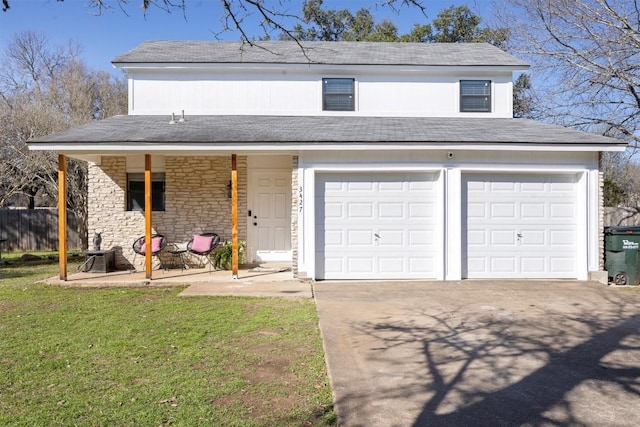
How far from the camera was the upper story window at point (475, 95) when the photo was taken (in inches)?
516

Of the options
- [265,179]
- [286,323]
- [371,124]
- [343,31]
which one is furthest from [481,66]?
[343,31]

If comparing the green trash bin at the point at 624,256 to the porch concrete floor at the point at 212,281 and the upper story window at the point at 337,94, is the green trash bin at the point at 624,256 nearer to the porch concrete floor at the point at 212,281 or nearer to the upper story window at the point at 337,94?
the porch concrete floor at the point at 212,281

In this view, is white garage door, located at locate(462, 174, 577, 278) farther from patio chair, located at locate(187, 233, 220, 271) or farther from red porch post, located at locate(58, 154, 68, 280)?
red porch post, located at locate(58, 154, 68, 280)

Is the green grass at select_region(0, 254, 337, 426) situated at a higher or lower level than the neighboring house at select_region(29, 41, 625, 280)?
lower

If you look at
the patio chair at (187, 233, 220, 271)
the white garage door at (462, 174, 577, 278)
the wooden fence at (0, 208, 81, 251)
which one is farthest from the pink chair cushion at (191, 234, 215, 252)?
the wooden fence at (0, 208, 81, 251)

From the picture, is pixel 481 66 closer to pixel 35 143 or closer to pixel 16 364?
pixel 35 143

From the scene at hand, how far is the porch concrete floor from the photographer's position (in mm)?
8750

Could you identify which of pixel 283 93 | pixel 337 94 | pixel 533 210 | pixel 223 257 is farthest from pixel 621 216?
pixel 223 257

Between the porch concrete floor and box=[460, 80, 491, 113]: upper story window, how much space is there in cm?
684

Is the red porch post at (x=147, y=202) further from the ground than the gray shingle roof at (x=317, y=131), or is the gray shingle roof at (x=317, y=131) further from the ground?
the gray shingle roof at (x=317, y=131)

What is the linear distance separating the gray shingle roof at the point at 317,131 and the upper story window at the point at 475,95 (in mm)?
687

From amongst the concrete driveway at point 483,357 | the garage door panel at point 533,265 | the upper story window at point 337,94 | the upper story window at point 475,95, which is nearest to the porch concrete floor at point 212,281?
the concrete driveway at point 483,357

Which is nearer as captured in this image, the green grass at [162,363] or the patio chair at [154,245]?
the green grass at [162,363]

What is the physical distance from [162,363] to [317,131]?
22.1 ft
